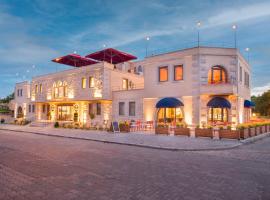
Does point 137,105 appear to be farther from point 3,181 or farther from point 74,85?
point 3,181

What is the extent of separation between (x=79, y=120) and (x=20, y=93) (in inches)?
909

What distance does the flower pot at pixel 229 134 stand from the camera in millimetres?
14938

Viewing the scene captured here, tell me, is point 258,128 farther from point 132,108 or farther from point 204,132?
point 132,108

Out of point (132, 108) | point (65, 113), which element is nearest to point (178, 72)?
point (132, 108)

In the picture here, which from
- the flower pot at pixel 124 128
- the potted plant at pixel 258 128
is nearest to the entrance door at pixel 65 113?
the flower pot at pixel 124 128

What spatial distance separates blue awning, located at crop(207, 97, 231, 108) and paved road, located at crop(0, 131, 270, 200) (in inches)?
436

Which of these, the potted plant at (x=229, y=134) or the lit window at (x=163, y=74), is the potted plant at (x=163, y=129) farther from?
the lit window at (x=163, y=74)

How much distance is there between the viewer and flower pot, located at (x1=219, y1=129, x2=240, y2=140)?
1494 centimetres

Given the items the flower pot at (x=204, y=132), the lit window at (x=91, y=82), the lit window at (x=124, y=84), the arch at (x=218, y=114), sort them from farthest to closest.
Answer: the lit window at (x=124, y=84) < the lit window at (x=91, y=82) < the arch at (x=218, y=114) < the flower pot at (x=204, y=132)

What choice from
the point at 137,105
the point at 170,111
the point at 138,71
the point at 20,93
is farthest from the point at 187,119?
the point at 20,93

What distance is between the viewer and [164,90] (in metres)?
24.0

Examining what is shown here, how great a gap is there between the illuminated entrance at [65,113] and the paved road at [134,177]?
2417 centimetres

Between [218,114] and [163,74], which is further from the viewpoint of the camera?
[163,74]

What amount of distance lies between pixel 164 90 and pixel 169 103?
7.57 feet
